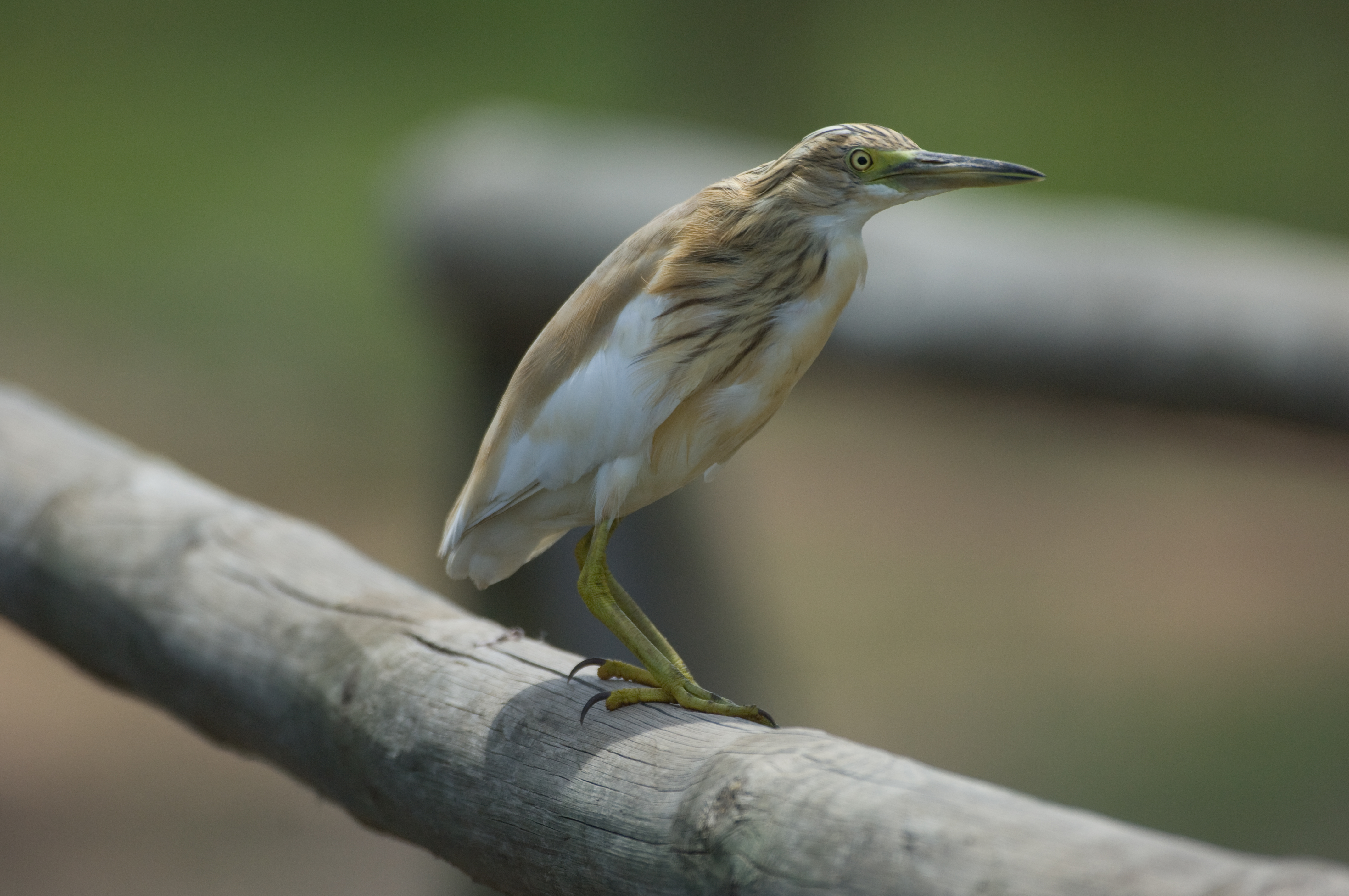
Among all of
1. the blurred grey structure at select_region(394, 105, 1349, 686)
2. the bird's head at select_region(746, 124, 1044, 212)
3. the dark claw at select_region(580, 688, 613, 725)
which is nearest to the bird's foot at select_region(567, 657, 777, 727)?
the dark claw at select_region(580, 688, 613, 725)

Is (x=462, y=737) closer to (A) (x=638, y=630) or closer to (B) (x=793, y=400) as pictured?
(A) (x=638, y=630)

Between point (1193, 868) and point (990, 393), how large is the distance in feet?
7.40

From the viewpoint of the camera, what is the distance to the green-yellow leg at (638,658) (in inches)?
50.6

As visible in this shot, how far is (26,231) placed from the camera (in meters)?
10.7

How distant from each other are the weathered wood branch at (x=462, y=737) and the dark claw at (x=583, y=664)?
0.01 m

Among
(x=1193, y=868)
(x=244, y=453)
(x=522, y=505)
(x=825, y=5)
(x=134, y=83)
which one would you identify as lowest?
(x=244, y=453)

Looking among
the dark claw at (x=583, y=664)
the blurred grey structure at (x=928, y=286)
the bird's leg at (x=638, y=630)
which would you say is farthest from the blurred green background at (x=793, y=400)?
the dark claw at (x=583, y=664)

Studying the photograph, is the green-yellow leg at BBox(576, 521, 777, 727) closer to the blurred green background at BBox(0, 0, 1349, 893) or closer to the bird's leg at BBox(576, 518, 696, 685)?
the bird's leg at BBox(576, 518, 696, 685)

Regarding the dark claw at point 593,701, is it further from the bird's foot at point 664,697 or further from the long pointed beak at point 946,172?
the long pointed beak at point 946,172

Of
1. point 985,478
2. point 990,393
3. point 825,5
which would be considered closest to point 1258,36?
point 985,478

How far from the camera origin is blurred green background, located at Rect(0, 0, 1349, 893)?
427cm

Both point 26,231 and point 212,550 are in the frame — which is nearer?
point 212,550

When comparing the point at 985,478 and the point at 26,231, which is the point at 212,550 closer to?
the point at 985,478

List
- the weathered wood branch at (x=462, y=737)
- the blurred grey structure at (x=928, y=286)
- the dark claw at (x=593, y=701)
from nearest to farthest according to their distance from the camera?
the weathered wood branch at (x=462, y=737) → the dark claw at (x=593, y=701) → the blurred grey structure at (x=928, y=286)
